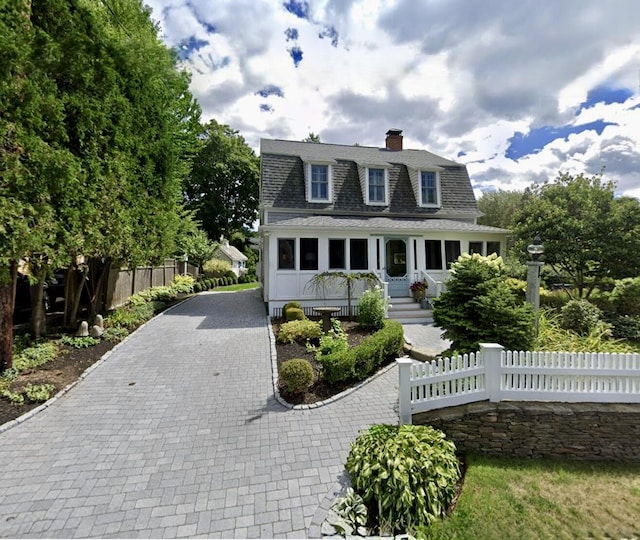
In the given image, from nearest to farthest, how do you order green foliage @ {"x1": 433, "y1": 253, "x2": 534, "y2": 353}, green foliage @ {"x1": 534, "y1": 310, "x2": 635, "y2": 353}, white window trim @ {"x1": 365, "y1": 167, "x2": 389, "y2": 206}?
green foliage @ {"x1": 433, "y1": 253, "x2": 534, "y2": 353}
green foliage @ {"x1": 534, "y1": 310, "x2": 635, "y2": 353}
white window trim @ {"x1": 365, "y1": 167, "x2": 389, "y2": 206}

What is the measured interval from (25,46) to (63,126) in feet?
4.79

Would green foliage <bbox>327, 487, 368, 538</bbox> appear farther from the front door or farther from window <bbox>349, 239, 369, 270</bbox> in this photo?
the front door

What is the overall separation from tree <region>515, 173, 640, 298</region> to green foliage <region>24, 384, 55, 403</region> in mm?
17828

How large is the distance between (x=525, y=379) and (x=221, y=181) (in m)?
37.9

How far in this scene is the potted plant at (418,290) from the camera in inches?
508

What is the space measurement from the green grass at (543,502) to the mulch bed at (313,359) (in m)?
2.79

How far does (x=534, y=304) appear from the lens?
22.7 feet

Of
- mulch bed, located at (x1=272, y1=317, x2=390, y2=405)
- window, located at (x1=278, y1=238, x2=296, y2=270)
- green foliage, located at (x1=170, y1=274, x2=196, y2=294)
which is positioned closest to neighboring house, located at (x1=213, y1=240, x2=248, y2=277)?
green foliage, located at (x1=170, y1=274, x2=196, y2=294)

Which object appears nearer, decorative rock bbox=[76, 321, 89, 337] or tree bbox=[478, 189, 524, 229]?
decorative rock bbox=[76, 321, 89, 337]

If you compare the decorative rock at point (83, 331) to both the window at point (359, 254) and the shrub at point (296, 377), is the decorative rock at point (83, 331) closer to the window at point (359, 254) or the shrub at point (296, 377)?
the shrub at point (296, 377)

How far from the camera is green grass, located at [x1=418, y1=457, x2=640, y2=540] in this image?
3.22 metres

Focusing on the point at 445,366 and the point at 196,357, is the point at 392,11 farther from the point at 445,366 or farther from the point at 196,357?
the point at 196,357

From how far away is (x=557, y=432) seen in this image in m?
4.47

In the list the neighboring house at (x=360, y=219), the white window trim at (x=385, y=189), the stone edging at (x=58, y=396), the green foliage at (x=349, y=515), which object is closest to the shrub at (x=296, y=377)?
the green foliage at (x=349, y=515)
